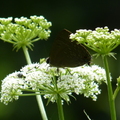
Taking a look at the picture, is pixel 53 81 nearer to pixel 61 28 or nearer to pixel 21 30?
pixel 21 30

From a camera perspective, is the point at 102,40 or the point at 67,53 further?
the point at 67,53

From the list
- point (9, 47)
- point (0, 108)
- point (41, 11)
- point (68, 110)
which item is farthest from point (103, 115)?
point (41, 11)

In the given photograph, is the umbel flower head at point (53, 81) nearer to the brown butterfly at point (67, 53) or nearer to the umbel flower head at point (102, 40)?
the brown butterfly at point (67, 53)

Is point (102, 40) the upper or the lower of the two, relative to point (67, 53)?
lower

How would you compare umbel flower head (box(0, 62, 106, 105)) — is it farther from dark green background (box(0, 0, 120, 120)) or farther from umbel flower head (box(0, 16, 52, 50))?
dark green background (box(0, 0, 120, 120))

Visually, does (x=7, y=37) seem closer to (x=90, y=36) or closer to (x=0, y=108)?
(x=90, y=36)

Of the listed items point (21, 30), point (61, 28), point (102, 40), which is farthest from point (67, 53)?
point (61, 28)

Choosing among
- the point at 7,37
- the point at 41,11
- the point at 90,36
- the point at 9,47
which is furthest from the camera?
the point at 41,11

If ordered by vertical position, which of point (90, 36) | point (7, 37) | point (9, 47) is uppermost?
point (9, 47)
